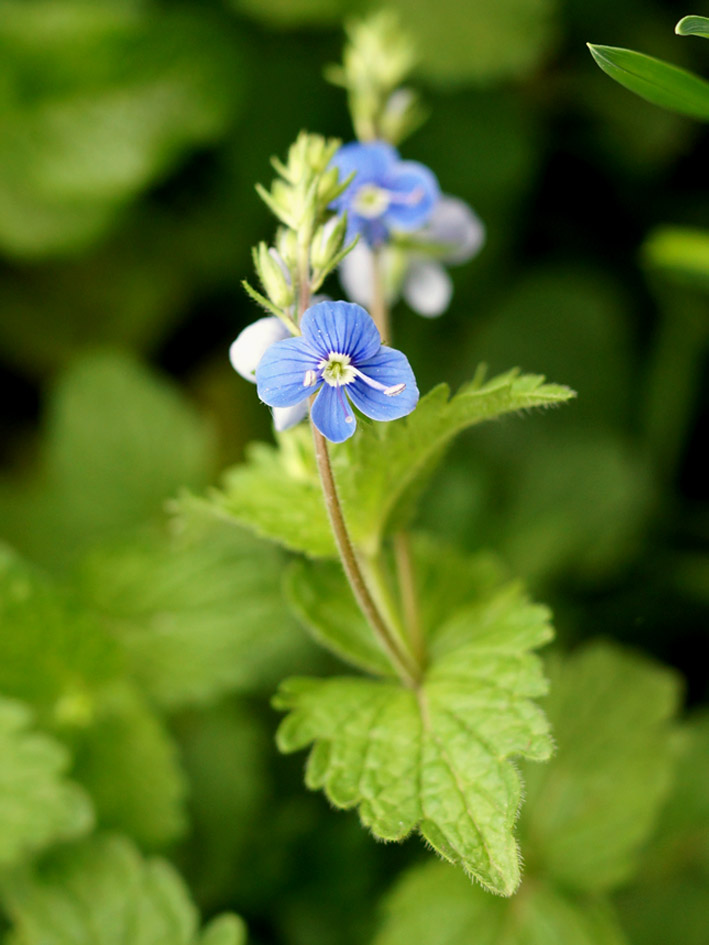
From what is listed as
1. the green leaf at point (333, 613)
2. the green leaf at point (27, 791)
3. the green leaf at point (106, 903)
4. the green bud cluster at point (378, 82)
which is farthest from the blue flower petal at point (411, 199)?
the green leaf at point (106, 903)

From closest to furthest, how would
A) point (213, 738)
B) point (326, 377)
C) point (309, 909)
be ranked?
point (326, 377) → point (309, 909) → point (213, 738)

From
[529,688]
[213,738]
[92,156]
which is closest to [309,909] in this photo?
[213,738]

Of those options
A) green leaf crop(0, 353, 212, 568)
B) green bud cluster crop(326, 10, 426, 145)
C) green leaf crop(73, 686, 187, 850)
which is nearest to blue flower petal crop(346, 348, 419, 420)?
green bud cluster crop(326, 10, 426, 145)

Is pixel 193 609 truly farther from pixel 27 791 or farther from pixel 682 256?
pixel 682 256

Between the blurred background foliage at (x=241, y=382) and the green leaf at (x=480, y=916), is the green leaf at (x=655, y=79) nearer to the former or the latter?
the blurred background foliage at (x=241, y=382)

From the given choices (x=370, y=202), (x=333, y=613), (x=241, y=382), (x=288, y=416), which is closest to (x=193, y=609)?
(x=333, y=613)

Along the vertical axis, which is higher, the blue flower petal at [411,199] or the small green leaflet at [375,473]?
the blue flower petal at [411,199]

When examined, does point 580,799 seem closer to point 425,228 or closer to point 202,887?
point 202,887
